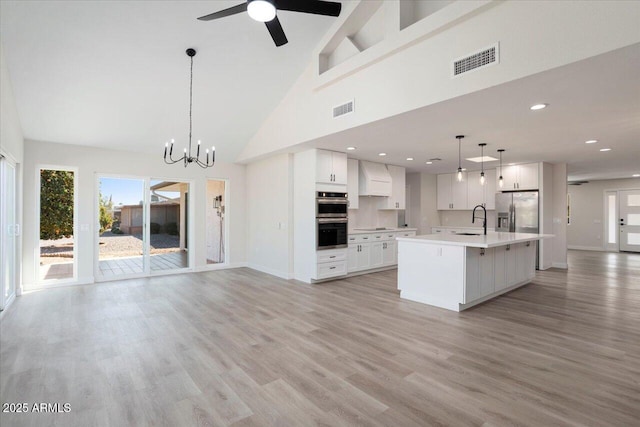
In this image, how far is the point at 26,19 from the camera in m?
3.44

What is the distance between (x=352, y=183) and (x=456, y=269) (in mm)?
3148

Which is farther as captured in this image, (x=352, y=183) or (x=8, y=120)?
(x=352, y=183)

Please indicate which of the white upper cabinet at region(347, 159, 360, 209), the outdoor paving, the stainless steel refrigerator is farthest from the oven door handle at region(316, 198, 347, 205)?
the stainless steel refrigerator

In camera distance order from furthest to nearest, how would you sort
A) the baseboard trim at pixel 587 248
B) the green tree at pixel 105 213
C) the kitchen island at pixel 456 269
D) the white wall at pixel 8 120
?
the baseboard trim at pixel 587 248, the green tree at pixel 105 213, the kitchen island at pixel 456 269, the white wall at pixel 8 120

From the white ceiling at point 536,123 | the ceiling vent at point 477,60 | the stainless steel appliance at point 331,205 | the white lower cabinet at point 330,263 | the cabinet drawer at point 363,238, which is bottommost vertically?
the white lower cabinet at point 330,263

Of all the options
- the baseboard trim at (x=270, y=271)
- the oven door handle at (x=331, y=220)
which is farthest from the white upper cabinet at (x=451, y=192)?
the baseboard trim at (x=270, y=271)

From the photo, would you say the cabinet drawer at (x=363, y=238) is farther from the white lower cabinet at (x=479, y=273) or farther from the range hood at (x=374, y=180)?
the white lower cabinet at (x=479, y=273)

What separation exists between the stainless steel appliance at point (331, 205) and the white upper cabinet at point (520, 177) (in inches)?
163

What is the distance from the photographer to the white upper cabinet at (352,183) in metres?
6.76

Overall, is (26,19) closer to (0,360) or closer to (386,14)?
(0,360)

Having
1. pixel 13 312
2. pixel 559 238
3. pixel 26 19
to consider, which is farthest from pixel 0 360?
pixel 559 238

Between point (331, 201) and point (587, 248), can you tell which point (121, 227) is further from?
point (587, 248)

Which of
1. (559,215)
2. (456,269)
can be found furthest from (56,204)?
(559,215)

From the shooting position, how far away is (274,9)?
99.9 inches
